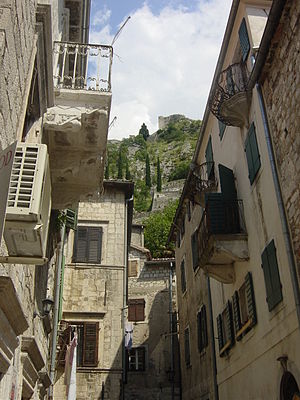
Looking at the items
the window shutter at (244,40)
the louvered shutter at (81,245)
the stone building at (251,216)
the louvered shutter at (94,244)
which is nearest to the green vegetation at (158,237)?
the louvered shutter at (94,244)

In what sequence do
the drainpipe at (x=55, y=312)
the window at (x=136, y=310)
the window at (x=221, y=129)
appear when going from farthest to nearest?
the window at (x=136, y=310), the window at (x=221, y=129), the drainpipe at (x=55, y=312)

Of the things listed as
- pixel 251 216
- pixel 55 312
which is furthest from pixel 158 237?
pixel 251 216

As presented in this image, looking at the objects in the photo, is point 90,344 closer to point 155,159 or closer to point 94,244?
point 94,244

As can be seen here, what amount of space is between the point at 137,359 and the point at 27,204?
22.7 metres

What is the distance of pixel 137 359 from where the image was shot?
25.0 m

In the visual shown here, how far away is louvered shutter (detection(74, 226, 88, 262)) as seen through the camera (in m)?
18.7

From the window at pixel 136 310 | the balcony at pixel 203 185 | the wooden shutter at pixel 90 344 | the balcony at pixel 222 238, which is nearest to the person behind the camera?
the balcony at pixel 222 238

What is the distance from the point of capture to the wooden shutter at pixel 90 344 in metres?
16.6

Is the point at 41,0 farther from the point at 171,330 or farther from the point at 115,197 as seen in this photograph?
the point at 171,330

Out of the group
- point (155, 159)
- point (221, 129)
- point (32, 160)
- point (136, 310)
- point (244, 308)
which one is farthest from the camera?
point (155, 159)

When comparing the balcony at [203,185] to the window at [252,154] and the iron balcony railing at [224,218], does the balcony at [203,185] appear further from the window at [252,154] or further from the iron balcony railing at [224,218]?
the window at [252,154]

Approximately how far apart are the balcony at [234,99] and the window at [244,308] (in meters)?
4.04

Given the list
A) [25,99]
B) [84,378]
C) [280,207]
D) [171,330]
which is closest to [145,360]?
[171,330]

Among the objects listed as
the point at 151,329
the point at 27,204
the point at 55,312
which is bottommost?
the point at 27,204
